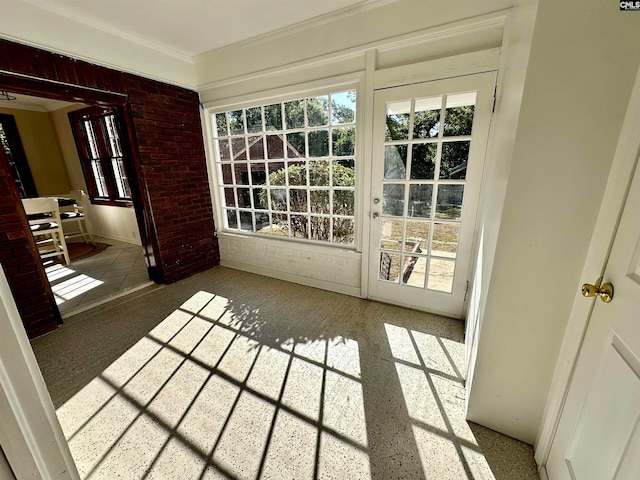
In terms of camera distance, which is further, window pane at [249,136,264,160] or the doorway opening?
the doorway opening

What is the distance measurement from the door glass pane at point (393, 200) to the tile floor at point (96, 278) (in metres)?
2.90

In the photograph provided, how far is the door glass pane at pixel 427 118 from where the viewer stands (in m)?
2.11

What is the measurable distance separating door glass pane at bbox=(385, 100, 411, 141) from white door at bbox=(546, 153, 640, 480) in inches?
63.8

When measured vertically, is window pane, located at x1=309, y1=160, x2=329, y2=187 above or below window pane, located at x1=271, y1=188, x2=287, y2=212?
above

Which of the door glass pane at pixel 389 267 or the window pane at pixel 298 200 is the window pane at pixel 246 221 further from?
the door glass pane at pixel 389 267

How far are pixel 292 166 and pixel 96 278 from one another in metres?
2.90

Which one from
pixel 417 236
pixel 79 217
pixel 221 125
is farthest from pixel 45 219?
pixel 417 236

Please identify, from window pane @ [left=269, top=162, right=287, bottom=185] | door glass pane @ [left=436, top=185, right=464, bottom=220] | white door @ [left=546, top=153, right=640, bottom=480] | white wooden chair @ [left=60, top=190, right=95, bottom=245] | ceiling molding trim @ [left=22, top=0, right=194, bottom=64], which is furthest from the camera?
white wooden chair @ [left=60, top=190, right=95, bottom=245]

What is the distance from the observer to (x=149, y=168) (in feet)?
9.38

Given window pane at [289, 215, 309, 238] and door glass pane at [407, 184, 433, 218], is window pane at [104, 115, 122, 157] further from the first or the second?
door glass pane at [407, 184, 433, 218]

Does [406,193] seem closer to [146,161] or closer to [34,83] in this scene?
[146,161]

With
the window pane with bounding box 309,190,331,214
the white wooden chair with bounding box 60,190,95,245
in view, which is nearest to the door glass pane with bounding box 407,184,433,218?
the window pane with bounding box 309,190,331,214

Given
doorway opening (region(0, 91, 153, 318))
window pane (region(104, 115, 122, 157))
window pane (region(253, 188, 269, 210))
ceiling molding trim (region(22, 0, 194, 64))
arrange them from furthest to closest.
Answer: window pane (region(104, 115, 122, 157)) < doorway opening (region(0, 91, 153, 318)) < window pane (region(253, 188, 269, 210)) < ceiling molding trim (region(22, 0, 194, 64))

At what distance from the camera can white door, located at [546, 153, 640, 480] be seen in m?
0.77
